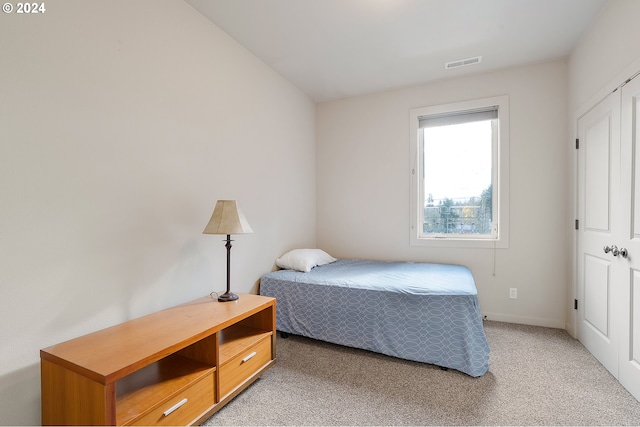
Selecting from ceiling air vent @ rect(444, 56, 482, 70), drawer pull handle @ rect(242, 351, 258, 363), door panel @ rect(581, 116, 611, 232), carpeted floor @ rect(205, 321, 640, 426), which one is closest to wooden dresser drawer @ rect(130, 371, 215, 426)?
carpeted floor @ rect(205, 321, 640, 426)

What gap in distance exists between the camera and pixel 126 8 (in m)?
1.68

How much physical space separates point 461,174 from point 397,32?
167 centimetres

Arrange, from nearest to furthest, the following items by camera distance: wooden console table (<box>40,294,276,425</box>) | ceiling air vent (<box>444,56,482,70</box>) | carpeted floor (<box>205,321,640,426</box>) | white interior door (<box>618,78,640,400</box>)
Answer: wooden console table (<box>40,294,276,425</box>)
carpeted floor (<box>205,321,640,426</box>)
white interior door (<box>618,78,640,400</box>)
ceiling air vent (<box>444,56,482,70</box>)

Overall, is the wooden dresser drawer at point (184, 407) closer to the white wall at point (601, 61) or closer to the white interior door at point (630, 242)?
the white interior door at point (630, 242)

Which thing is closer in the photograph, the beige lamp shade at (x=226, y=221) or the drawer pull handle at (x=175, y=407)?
the drawer pull handle at (x=175, y=407)

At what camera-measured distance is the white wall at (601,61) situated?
1787 mm

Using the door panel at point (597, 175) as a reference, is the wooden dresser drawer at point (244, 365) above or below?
below

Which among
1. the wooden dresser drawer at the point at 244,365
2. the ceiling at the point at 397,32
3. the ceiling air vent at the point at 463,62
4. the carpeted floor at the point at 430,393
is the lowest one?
the carpeted floor at the point at 430,393

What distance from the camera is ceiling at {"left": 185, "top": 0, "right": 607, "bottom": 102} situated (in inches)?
81.8

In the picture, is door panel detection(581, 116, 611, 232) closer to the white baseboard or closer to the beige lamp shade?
the white baseboard

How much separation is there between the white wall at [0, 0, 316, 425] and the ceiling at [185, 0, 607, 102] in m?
0.34

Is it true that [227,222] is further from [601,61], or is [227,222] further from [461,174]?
[601,61]

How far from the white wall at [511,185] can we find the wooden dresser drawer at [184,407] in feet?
8.00

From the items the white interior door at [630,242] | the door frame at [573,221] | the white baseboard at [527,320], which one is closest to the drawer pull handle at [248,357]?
the white interior door at [630,242]
